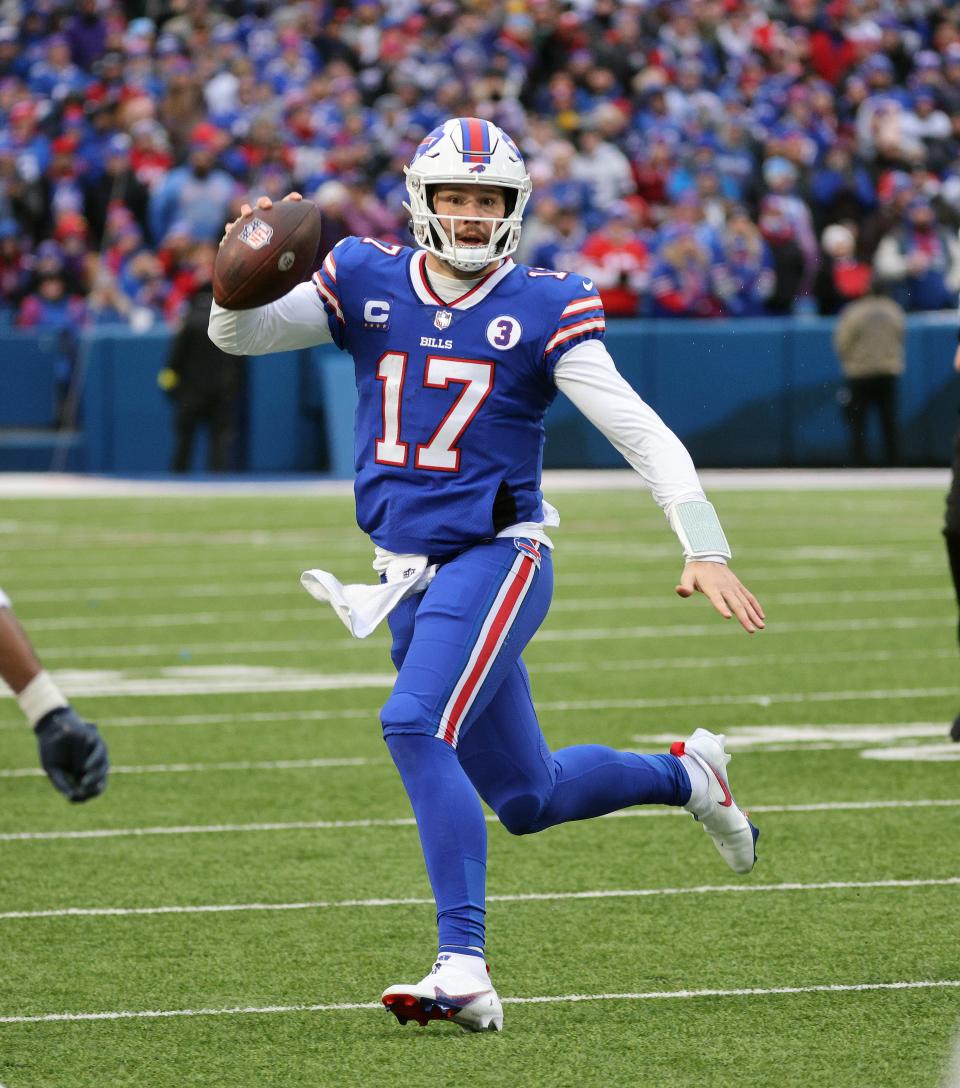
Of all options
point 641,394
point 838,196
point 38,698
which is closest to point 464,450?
point 38,698

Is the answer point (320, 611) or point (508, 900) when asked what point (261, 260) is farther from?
point (320, 611)

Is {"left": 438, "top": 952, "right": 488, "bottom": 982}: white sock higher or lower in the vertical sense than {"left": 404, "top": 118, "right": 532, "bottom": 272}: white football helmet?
lower

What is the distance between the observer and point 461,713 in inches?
176

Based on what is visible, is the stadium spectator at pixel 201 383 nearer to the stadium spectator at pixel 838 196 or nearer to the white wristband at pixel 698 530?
the stadium spectator at pixel 838 196

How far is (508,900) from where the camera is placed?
18.0 ft

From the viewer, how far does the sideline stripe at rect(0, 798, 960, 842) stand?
20.8ft

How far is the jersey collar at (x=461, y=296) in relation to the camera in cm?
465

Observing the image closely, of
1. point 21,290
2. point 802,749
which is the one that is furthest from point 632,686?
point 21,290

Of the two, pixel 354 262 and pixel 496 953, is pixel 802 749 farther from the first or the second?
pixel 354 262

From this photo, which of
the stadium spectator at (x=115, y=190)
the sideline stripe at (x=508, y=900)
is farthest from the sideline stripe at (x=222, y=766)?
the stadium spectator at (x=115, y=190)

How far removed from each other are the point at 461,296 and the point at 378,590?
63 centimetres

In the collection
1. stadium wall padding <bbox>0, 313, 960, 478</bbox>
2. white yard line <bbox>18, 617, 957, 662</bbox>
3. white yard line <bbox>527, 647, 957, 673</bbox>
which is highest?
white yard line <bbox>527, 647, 957, 673</bbox>

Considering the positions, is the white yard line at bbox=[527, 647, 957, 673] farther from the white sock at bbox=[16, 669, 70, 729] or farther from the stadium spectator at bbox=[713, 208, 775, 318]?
the stadium spectator at bbox=[713, 208, 775, 318]

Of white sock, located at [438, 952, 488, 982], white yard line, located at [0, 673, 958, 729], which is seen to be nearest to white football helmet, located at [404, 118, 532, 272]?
white sock, located at [438, 952, 488, 982]
